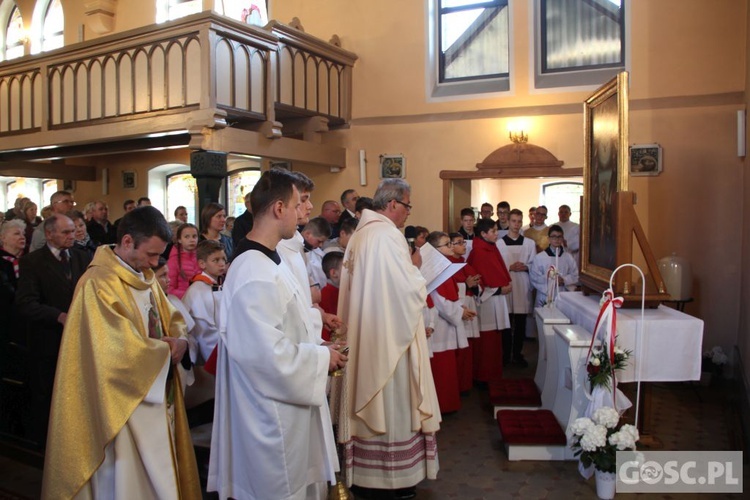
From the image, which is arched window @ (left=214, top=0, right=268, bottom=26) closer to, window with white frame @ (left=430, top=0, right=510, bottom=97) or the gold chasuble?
window with white frame @ (left=430, top=0, right=510, bottom=97)

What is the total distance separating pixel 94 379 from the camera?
269 cm

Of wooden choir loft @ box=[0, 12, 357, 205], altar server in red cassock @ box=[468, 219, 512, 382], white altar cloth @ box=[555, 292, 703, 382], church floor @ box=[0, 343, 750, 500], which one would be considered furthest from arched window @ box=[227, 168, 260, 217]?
white altar cloth @ box=[555, 292, 703, 382]

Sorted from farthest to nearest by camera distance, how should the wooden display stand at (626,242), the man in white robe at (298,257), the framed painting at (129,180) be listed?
the framed painting at (129,180), the wooden display stand at (626,242), the man in white robe at (298,257)

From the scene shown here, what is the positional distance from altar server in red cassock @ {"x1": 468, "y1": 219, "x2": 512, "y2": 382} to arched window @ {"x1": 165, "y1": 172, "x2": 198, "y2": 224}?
7460 mm

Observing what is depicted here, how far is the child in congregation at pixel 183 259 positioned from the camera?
485 cm

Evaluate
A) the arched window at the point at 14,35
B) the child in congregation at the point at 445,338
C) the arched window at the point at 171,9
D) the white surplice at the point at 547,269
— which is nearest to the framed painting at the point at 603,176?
the child in congregation at the point at 445,338

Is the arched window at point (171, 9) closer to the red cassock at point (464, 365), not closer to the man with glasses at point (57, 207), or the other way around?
the man with glasses at point (57, 207)

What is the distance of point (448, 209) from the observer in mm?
9828

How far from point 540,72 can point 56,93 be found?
22.9ft

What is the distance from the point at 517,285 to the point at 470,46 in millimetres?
3799

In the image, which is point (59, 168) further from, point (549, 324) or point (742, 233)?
point (742, 233)

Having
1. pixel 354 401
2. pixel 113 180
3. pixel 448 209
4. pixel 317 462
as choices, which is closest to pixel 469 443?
pixel 354 401

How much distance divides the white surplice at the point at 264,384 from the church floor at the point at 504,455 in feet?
4.33

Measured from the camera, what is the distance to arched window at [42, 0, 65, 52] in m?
13.6
